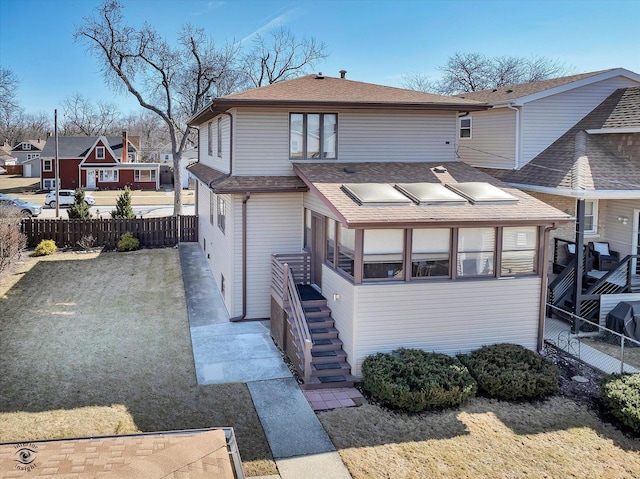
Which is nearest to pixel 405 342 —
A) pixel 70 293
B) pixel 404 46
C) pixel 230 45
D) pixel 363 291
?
pixel 363 291

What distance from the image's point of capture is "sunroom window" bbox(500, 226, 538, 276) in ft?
38.6

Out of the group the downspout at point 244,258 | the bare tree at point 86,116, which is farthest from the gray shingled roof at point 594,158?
the bare tree at point 86,116

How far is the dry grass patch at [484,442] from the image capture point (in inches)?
316

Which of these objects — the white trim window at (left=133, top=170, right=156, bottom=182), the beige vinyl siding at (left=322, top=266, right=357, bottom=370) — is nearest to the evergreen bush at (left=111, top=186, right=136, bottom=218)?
the beige vinyl siding at (left=322, top=266, right=357, bottom=370)

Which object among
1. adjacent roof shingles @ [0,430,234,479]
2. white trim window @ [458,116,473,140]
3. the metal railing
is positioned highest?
white trim window @ [458,116,473,140]

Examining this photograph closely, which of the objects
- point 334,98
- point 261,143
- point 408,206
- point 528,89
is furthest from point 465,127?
point 408,206

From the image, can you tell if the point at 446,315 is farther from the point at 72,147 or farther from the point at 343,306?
the point at 72,147

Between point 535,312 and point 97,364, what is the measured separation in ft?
30.2

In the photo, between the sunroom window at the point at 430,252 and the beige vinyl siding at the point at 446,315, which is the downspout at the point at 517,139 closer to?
the beige vinyl siding at the point at 446,315

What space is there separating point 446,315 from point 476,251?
147cm

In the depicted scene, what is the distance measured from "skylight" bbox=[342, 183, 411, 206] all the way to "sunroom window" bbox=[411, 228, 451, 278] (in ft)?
2.57

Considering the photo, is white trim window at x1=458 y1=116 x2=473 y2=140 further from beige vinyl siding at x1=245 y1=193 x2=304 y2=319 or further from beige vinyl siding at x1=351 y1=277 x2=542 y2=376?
beige vinyl siding at x1=351 y1=277 x2=542 y2=376

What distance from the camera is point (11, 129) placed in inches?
3826

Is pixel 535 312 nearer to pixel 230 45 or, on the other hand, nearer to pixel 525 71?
pixel 230 45
